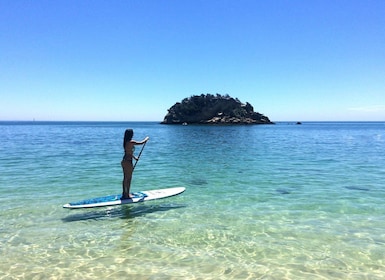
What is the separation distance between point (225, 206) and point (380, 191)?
772 centimetres

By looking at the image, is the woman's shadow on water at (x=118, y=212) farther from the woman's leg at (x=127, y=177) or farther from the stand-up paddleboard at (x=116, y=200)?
the woman's leg at (x=127, y=177)

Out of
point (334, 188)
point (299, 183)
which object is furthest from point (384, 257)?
point (299, 183)

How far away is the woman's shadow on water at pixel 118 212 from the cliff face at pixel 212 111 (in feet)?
444

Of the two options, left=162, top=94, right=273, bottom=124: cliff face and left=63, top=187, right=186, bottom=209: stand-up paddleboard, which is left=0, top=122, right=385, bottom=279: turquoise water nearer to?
left=63, top=187, right=186, bottom=209: stand-up paddleboard

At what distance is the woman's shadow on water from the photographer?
10.3 m

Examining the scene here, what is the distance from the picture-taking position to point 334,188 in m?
14.8

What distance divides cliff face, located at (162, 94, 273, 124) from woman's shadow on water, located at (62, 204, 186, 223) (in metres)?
135

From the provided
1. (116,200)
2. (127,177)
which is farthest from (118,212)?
(127,177)

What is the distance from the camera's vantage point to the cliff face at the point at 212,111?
149375mm

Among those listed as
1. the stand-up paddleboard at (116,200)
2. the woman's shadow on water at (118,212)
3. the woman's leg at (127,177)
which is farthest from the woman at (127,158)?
the woman's shadow on water at (118,212)

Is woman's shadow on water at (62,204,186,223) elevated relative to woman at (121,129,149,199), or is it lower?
lower

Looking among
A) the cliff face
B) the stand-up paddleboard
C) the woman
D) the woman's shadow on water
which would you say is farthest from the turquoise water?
the cliff face

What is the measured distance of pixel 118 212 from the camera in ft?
35.7

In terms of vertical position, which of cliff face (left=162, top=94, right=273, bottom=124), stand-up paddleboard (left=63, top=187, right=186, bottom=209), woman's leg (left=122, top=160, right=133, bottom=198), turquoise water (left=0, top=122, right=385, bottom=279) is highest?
cliff face (left=162, top=94, right=273, bottom=124)
